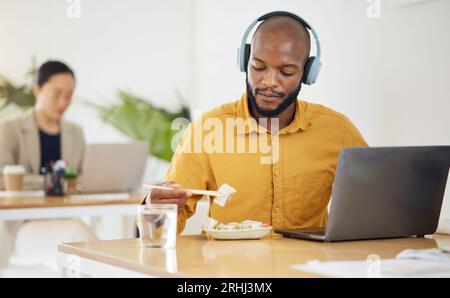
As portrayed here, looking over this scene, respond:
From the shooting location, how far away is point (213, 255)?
5.85ft

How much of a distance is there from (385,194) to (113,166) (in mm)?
2698

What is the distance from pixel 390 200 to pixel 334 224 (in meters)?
0.18

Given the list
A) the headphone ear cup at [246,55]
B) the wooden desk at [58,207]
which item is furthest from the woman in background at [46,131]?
the headphone ear cup at [246,55]

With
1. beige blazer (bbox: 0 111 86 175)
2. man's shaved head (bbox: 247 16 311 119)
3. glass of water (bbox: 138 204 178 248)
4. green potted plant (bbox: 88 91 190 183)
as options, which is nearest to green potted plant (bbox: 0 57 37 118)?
beige blazer (bbox: 0 111 86 175)

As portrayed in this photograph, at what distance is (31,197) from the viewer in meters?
4.17

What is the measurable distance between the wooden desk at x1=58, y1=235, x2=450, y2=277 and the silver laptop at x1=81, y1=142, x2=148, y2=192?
2.33m

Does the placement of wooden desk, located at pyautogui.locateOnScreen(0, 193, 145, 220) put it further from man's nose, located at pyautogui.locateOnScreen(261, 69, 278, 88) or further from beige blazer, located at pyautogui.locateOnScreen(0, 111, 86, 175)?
man's nose, located at pyautogui.locateOnScreen(261, 69, 278, 88)

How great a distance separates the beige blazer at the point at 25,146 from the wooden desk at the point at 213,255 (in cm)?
331

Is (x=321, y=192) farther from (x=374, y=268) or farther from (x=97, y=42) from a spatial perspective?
(x=97, y=42)

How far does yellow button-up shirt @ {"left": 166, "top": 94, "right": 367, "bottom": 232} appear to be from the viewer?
2420mm

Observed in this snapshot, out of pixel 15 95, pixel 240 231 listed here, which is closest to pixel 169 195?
pixel 240 231

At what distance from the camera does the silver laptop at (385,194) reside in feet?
6.40

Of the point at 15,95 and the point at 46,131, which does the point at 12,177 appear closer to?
the point at 46,131
